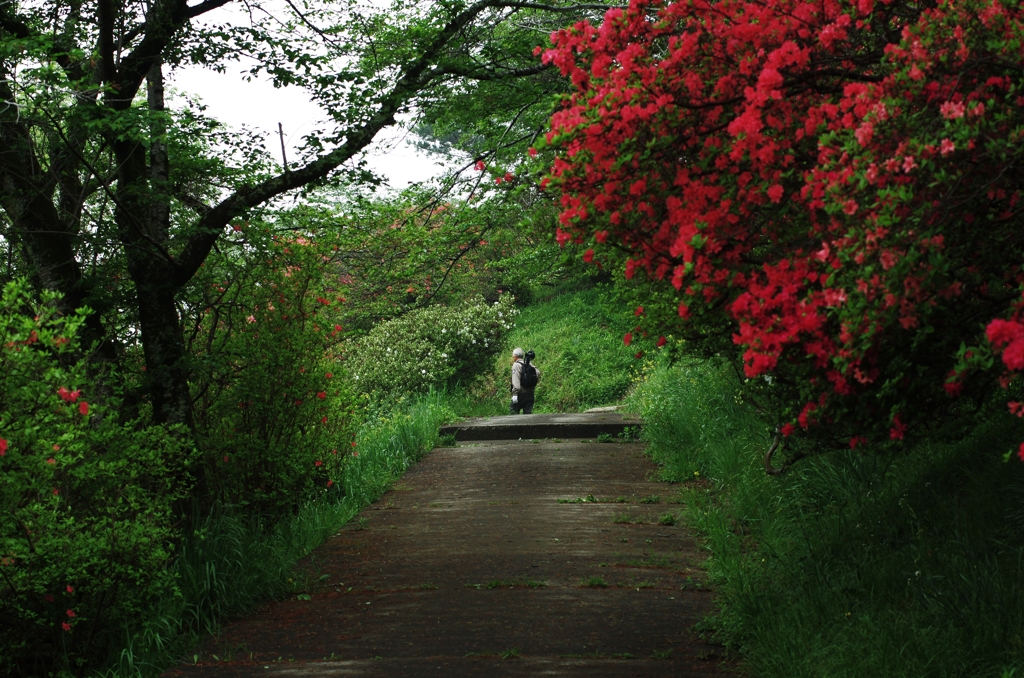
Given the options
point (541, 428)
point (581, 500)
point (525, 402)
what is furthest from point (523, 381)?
point (581, 500)

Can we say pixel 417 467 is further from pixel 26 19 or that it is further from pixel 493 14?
pixel 26 19

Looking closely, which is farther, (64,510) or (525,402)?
(525,402)

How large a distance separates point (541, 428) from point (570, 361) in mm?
9544

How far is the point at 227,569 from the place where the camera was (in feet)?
21.4

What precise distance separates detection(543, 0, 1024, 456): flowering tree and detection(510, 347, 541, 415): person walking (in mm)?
12913

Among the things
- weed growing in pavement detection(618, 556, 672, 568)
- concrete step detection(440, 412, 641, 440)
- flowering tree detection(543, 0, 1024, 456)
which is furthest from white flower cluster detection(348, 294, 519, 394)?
flowering tree detection(543, 0, 1024, 456)

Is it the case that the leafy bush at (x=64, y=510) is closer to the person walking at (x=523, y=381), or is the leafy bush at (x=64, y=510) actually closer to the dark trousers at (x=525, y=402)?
the person walking at (x=523, y=381)

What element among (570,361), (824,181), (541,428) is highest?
(824,181)

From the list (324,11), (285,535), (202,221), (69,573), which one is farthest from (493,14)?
(69,573)

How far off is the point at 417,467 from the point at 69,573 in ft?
20.3

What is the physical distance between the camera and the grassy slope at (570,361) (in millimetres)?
20562

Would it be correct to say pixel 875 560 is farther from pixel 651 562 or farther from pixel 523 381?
pixel 523 381

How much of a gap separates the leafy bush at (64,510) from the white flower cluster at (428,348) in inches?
446

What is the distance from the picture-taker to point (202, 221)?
Result: 7121mm
